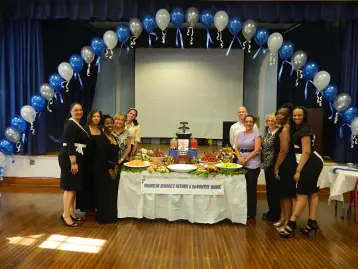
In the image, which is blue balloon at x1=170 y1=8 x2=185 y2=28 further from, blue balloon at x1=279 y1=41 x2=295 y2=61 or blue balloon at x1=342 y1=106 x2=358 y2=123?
blue balloon at x1=342 y1=106 x2=358 y2=123

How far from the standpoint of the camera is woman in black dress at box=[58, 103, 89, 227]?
374 cm

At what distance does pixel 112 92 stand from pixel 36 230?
529 centimetres

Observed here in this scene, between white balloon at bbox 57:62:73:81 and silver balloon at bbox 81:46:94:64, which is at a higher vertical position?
silver balloon at bbox 81:46:94:64

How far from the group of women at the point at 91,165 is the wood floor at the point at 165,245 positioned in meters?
0.22

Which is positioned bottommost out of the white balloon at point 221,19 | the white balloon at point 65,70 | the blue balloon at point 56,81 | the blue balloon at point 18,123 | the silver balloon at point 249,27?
the blue balloon at point 18,123

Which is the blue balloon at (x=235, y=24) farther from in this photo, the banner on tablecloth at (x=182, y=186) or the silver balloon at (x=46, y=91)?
the silver balloon at (x=46, y=91)

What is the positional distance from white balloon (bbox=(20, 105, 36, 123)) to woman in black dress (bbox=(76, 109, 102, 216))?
188 cm

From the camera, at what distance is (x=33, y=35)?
5801 millimetres

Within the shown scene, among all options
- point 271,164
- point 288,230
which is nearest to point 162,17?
point 271,164

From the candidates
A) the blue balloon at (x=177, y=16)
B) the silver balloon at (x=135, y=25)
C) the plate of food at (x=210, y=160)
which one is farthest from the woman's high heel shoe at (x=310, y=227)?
the silver balloon at (x=135, y=25)

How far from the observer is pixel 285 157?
3.74m

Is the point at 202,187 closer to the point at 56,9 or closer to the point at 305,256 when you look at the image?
the point at 305,256

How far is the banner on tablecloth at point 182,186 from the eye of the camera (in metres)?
3.91

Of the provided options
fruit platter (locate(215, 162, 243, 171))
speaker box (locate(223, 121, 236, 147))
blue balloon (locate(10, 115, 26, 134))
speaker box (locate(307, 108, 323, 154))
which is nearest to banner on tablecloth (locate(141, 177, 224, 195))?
fruit platter (locate(215, 162, 243, 171))
